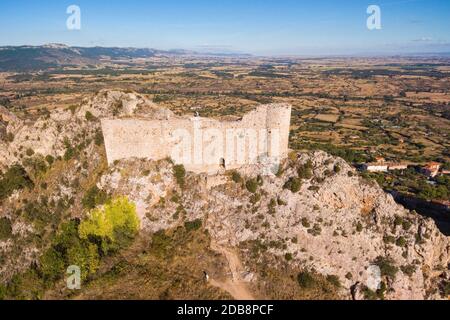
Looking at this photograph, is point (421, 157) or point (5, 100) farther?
point (5, 100)

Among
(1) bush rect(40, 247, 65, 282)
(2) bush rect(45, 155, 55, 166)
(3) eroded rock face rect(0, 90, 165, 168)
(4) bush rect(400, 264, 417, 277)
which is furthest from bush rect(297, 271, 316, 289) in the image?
(2) bush rect(45, 155, 55, 166)

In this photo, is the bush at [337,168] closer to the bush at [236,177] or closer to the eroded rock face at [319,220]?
the eroded rock face at [319,220]

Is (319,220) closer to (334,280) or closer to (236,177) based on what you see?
(334,280)

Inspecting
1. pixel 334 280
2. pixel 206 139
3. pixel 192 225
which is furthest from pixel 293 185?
pixel 192 225

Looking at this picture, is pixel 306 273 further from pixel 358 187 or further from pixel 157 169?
pixel 157 169

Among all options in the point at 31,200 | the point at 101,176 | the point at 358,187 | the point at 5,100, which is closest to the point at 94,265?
the point at 101,176
